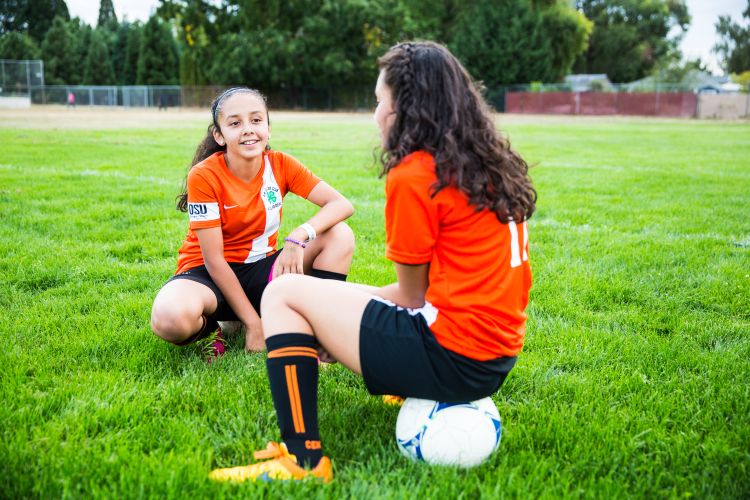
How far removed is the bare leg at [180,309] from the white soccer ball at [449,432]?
1244 millimetres

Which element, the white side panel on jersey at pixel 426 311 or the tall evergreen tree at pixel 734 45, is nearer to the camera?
the white side panel on jersey at pixel 426 311

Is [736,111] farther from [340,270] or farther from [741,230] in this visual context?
[340,270]

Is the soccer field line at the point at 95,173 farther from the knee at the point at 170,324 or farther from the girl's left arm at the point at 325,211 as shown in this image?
the knee at the point at 170,324

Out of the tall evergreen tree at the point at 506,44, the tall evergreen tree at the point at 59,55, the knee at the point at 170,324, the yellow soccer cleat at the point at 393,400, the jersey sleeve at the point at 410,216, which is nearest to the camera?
the jersey sleeve at the point at 410,216

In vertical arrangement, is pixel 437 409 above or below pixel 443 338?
below

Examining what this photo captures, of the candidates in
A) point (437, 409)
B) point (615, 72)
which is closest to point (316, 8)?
point (615, 72)

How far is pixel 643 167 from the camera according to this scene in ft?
37.3

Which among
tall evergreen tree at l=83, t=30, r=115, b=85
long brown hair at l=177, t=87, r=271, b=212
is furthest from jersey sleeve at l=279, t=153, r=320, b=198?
tall evergreen tree at l=83, t=30, r=115, b=85

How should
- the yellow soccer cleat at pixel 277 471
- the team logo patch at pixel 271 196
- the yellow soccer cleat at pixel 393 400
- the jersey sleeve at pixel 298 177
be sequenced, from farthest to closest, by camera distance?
the jersey sleeve at pixel 298 177
the team logo patch at pixel 271 196
the yellow soccer cleat at pixel 393 400
the yellow soccer cleat at pixel 277 471

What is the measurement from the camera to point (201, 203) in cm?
314

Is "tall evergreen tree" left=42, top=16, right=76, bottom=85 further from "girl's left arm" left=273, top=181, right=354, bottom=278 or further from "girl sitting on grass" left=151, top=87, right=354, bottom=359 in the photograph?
"girl's left arm" left=273, top=181, right=354, bottom=278

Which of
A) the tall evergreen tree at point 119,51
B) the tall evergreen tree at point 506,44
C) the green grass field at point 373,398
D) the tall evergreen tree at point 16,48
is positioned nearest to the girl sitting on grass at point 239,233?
the green grass field at point 373,398

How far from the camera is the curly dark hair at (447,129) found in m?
1.98

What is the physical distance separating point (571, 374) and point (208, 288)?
1.82m
